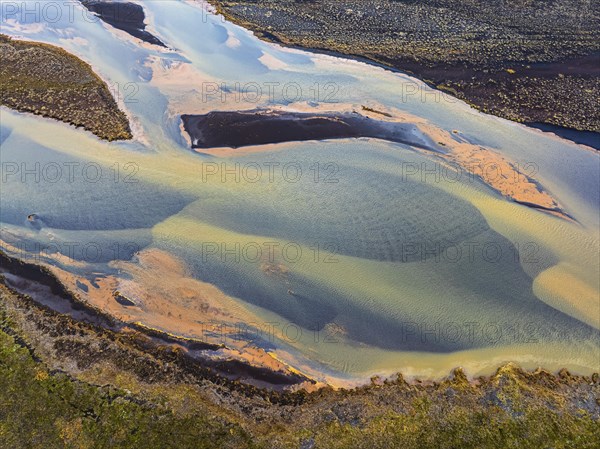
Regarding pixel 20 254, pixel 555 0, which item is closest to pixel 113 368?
pixel 20 254

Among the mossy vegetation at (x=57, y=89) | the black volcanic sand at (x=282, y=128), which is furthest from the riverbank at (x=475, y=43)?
the mossy vegetation at (x=57, y=89)

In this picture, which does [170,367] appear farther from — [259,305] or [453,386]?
[453,386]

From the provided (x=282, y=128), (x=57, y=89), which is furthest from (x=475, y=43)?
(x=57, y=89)

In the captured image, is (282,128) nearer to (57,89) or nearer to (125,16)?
(57,89)

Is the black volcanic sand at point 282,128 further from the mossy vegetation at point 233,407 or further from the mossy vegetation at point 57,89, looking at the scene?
the mossy vegetation at point 233,407

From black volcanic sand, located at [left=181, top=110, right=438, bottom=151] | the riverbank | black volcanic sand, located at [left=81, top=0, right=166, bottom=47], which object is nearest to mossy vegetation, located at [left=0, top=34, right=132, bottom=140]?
black volcanic sand, located at [left=181, top=110, right=438, bottom=151]

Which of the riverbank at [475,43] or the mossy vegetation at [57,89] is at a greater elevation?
the riverbank at [475,43]
